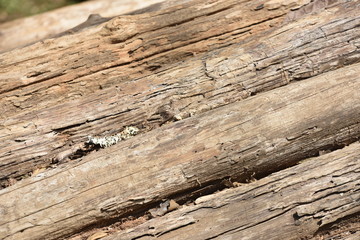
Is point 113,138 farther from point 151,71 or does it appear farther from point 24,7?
point 24,7

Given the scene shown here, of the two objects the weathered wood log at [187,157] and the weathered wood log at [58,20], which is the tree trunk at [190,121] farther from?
the weathered wood log at [58,20]

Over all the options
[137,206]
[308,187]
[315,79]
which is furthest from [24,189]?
[315,79]

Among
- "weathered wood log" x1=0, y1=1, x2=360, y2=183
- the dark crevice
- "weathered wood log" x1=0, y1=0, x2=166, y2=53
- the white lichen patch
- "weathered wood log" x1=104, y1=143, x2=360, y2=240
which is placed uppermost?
"weathered wood log" x1=0, y1=0, x2=166, y2=53

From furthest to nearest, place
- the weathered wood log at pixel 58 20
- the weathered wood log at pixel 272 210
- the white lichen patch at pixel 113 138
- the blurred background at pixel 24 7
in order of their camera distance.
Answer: the blurred background at pixel 24 7
the weathered wood log at pixel 58 20
the white lichen patch at pixel 113 138
the weathered wood log at pixel 272 210

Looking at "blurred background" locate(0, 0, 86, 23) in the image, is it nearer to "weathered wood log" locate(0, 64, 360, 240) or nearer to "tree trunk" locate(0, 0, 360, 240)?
"tree trunk" locate(0, 0, 360, 240)

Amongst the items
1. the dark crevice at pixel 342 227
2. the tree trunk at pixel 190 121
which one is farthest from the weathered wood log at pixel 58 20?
the dark crevice at pixel 342 227

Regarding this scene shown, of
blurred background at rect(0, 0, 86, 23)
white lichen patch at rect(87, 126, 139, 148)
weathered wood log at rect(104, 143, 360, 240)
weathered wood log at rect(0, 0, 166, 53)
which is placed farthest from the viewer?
blurred background at rect(0, 0, 86, 23)

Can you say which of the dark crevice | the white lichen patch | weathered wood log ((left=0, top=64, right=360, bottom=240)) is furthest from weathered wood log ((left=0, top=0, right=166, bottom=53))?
the dark crevice

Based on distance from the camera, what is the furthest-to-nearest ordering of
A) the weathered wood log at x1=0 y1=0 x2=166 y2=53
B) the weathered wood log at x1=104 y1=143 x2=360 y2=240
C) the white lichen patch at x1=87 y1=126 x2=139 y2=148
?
the weathered wood log at x1=0 y1=0 x2=166 y2=53 < the white lichen patch at x1=87 y1=126 x2=139 y2=148 < the weathered wood log at x1=104 y1=143 x2=360 y2=240

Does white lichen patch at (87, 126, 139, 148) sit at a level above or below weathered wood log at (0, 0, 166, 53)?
below
